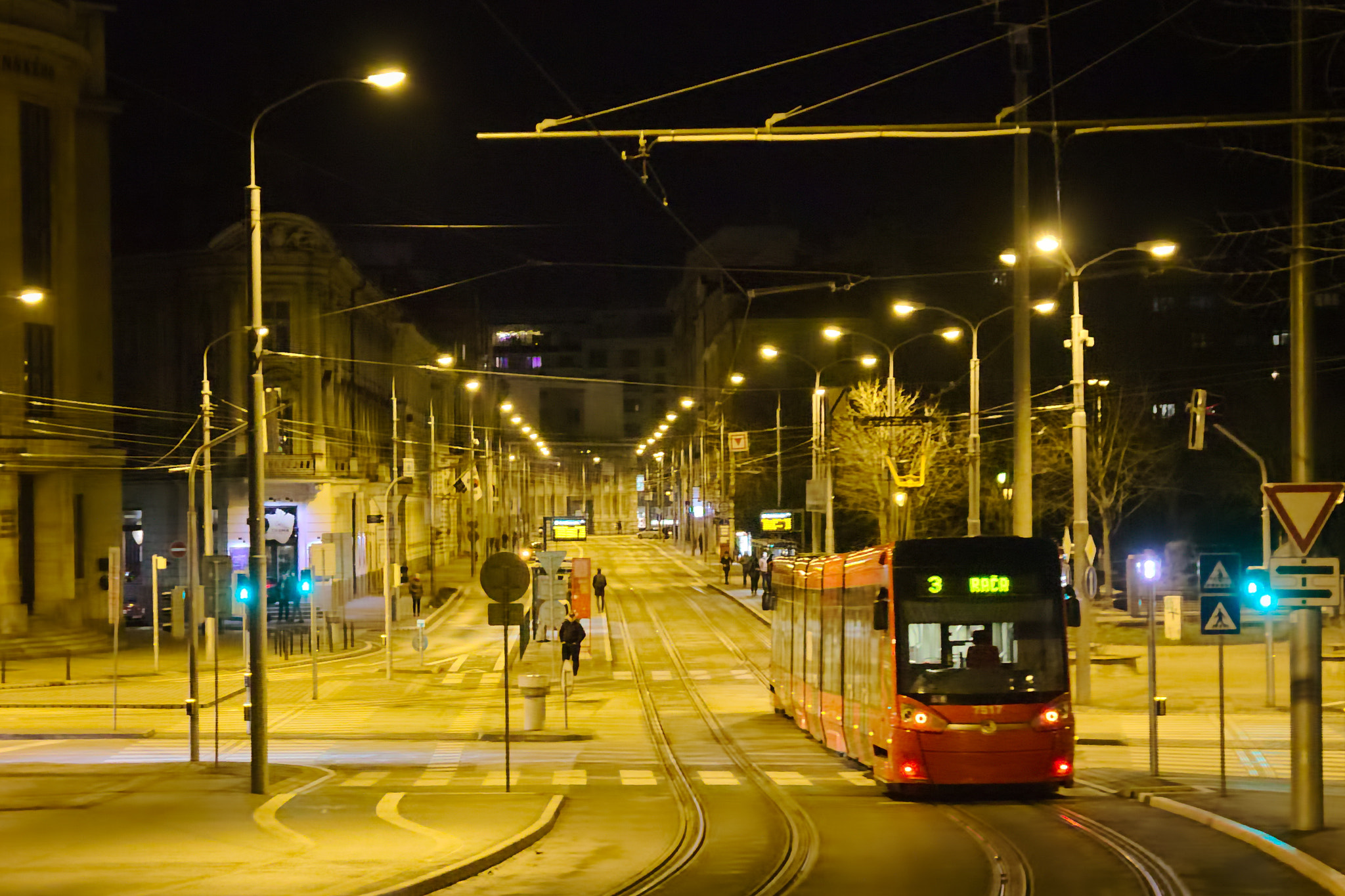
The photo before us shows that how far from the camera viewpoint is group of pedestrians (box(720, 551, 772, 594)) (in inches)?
2526

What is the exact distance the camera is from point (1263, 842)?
562 inches

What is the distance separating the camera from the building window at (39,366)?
4603 centimetres

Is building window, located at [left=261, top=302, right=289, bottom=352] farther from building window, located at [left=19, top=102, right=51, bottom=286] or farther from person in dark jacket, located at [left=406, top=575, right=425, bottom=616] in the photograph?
building window, located at [left=19, top=102, right=51, bottom=286]

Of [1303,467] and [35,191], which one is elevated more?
[35,191]

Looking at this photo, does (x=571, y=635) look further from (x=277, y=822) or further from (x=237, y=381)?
(x=237, y=381)

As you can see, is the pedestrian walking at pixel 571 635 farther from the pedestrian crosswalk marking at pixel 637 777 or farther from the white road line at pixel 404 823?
the white road line at pixel 404 823

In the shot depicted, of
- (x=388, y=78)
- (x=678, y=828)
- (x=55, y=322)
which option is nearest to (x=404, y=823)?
(x=678, y=828)

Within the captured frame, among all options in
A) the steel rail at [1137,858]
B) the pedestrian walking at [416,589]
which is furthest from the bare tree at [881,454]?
the steel rail at [1137,858]

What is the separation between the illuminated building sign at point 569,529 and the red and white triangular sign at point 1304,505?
83648 mm

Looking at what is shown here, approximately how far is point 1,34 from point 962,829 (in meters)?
39.4

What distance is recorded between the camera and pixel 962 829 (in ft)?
52.6

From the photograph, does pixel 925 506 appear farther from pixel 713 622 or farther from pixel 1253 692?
pixel 1253 692

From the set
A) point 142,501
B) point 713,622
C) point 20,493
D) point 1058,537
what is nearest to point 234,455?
point 142,501

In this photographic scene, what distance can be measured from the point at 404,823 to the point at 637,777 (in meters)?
6.79
